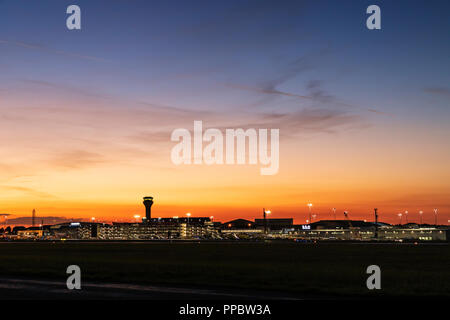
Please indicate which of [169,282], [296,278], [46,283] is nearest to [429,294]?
[296,278]

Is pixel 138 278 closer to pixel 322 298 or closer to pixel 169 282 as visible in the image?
pixel 169 282

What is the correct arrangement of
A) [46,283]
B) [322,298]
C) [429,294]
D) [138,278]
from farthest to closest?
[138,278]
[46,283]
[429,294]
[322,298]

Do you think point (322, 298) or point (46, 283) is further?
point (46, 283)

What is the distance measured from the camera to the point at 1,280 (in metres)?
29.9

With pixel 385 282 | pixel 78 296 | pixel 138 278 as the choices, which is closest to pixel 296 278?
pixel 385 282
